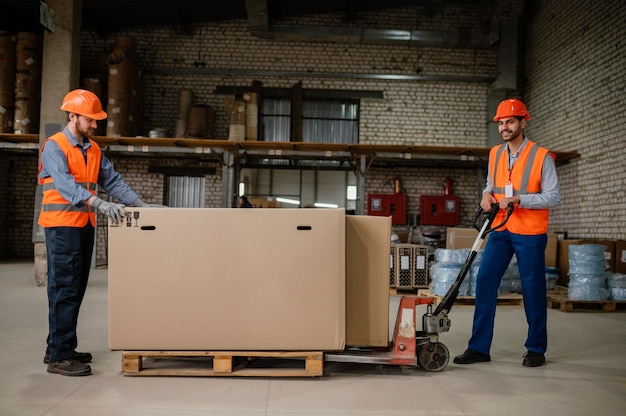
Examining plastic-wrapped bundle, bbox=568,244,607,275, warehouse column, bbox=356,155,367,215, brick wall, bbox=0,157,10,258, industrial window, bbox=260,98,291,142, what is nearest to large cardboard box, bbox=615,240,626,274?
plastic-wrapped bundle, bbox=568,244,607,275

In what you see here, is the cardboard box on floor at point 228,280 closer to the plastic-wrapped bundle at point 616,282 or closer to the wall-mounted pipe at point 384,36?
the plastic-wrapped bundle at point 616,282

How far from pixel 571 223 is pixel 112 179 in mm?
9628

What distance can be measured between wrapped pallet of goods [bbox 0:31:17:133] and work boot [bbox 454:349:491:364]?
10467 mm

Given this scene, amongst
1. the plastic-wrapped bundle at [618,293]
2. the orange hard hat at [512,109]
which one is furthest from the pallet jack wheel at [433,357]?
the plastic-wrapped bundle at [618,293]

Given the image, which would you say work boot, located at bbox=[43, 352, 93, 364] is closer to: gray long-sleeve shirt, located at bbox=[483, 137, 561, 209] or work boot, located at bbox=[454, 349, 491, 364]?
work boot, located at bbox=[454, 349, 491, 364]

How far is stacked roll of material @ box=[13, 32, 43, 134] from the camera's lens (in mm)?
9758

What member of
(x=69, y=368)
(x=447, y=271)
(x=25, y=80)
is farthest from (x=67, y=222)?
(x=25, y=80)

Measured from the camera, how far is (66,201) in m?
2.92

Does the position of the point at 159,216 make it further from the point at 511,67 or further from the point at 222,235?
the point at 511,67

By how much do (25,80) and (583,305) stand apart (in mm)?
11151

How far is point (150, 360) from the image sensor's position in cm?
317

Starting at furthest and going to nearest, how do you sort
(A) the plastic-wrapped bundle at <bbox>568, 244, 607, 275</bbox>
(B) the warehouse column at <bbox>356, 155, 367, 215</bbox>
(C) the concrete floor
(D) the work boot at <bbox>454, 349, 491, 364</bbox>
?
1. (B) the warehouse column at <bbox>356, 155, 367, 215</bbox>
2. (A) the plastic-wrapped bundle at <bbox>568, 244, 607, 275</bbox>
3. (D) the work boot at <bbox>454, 349, 491, 364</bbox>
4. (C) the concrete floor

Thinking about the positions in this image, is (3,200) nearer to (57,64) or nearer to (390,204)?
(57,64)

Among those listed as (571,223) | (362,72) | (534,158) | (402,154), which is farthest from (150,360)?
(362,72)
